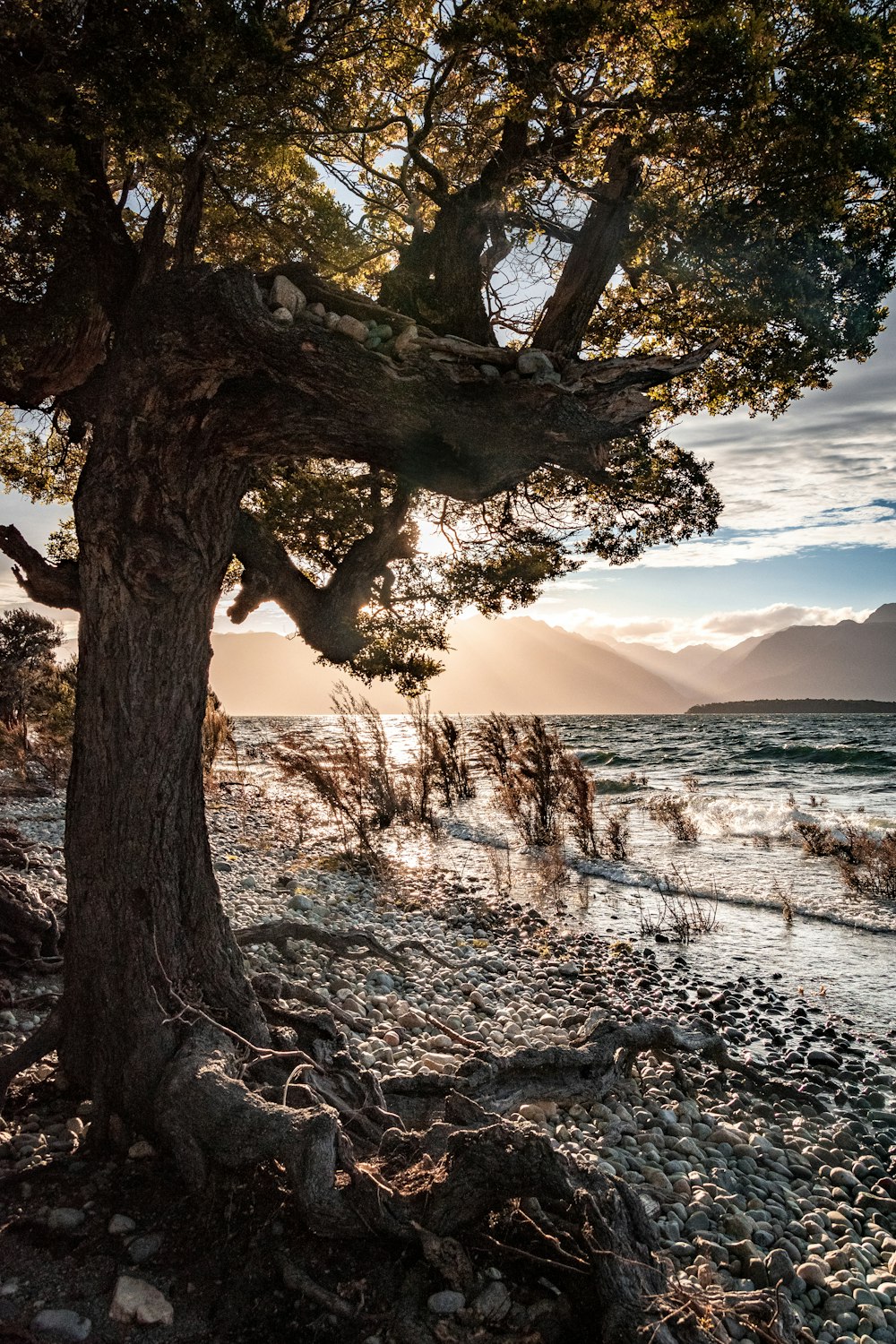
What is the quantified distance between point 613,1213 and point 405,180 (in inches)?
238

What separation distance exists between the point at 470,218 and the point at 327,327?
1972 mm

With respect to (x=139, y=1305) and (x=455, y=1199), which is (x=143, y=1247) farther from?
(x=455, y=1199)

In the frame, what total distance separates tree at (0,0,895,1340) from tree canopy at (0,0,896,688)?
0.02 meters

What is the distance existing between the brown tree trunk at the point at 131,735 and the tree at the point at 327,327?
0.01 metres

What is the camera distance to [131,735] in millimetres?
3359

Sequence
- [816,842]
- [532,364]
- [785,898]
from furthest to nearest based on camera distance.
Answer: [816,842], [785,898], [532,364]

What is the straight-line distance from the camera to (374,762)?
40.5ft

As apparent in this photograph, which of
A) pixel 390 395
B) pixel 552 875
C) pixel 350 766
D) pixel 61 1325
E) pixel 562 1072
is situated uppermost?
pixel 390 395

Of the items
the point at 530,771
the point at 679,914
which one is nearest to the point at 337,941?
the point at 679,914

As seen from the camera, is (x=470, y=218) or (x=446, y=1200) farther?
(x=470, y=218)

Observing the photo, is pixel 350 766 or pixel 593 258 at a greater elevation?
pixel 593 258

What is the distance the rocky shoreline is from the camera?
114 inches

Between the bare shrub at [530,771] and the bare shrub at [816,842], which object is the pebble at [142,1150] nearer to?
the bare shrub at [530,771]

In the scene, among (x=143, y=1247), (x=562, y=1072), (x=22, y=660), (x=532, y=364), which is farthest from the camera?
(x=22, y=660)
